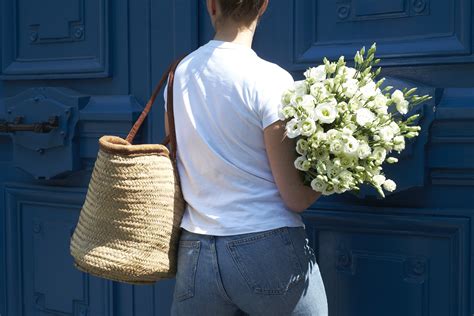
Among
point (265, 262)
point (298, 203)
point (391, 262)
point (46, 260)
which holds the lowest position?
point (46, 260)

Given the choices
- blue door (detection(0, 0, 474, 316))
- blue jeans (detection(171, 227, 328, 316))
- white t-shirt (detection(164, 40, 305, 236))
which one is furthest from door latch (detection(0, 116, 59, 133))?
blue jeans (detection(171, 227, 328, 316))

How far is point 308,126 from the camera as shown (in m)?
1.95

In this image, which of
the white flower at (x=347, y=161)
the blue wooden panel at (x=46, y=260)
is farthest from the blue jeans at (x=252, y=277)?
the blue wooden panel at (x=46, y=260)

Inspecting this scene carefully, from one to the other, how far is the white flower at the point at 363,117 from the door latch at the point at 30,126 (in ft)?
4.95

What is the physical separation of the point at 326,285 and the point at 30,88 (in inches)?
55.3

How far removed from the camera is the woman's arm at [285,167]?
2.03 m

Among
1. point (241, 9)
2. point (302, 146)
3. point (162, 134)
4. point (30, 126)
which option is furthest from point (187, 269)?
point (30, 126)

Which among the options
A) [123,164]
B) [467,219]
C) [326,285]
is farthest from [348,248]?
[123,164]

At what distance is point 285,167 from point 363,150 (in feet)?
0.66

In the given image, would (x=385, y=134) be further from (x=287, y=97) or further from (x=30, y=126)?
(x=30, y=126)

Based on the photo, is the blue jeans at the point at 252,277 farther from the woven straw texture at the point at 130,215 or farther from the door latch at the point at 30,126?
the door latch at the point at 30,126

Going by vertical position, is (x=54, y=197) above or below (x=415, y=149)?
below

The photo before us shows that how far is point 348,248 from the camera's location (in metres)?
2.63

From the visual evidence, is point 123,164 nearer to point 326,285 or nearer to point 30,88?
point 326,285
